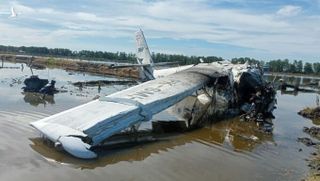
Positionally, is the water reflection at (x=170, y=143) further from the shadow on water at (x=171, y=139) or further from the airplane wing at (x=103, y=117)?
the airplane wing at (x=103, y=117)

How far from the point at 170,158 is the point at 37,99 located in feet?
52.7

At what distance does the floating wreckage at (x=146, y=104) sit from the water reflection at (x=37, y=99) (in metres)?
8.43

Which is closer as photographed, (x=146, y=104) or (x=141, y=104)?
(x=141, y=104)

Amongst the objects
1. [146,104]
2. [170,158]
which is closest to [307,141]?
[146,104]

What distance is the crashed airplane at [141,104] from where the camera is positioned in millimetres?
14523

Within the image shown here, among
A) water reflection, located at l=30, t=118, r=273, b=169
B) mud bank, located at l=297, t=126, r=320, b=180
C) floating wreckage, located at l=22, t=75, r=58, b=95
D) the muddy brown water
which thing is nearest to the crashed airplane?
water reflection, located at l=30, t=118, r=273, b=169

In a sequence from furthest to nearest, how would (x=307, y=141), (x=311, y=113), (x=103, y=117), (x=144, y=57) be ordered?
(x=144, y=57) < (x=311, y=113) < (x=307, y=141) < (x=103, y=117)

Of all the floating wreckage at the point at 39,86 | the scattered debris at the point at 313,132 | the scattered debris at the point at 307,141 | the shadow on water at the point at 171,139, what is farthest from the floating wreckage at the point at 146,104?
the floating wreckage at the point at 39,86

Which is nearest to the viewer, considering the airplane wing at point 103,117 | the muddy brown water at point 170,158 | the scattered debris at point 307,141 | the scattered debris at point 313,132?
the muddy brown water at point 170,158

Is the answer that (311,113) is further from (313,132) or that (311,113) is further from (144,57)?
(144,57)

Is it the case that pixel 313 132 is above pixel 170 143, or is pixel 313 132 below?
below

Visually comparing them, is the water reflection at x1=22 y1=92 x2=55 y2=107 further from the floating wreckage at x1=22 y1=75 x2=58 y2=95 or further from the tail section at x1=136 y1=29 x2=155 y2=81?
the tail section at x1=136 y1=29 x2=155 y2=81

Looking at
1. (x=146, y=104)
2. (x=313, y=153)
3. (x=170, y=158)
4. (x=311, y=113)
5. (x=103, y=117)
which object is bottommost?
(x=311, y=113)

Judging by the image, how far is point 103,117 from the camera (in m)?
15.7
